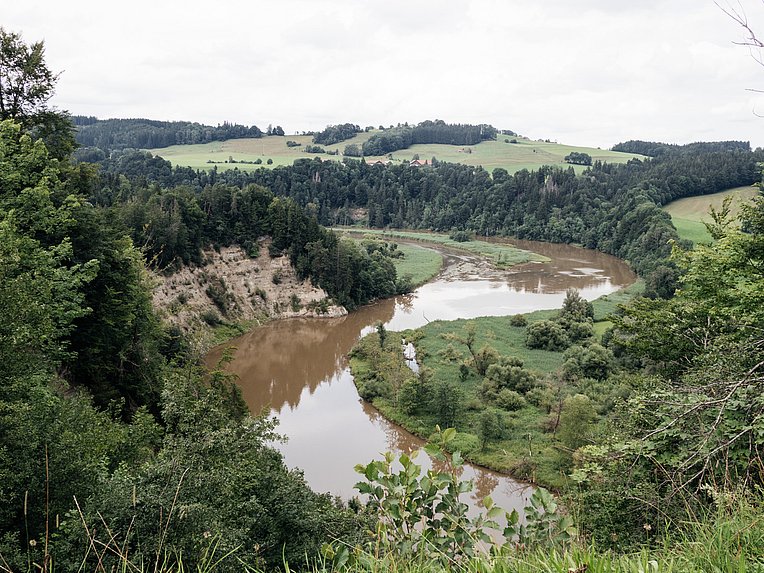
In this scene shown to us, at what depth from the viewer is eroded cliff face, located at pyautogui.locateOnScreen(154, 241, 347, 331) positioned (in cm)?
4291

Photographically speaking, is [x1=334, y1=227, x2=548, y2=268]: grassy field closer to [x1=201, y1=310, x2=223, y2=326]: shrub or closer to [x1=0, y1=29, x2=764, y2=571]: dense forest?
[x1=0, y1=29, x2=764, y2=571]: dense forest

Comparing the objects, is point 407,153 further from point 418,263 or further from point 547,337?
point 547,337

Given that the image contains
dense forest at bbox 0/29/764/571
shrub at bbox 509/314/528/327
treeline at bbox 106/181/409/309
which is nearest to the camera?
dense forest at bbox 0/29/764/571

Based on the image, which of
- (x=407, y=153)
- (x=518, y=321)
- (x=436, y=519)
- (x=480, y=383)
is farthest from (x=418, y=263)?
(x=407, y=153)

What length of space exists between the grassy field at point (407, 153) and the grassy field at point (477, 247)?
46.4m

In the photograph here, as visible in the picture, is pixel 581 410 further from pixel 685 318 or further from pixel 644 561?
pixel 644 561

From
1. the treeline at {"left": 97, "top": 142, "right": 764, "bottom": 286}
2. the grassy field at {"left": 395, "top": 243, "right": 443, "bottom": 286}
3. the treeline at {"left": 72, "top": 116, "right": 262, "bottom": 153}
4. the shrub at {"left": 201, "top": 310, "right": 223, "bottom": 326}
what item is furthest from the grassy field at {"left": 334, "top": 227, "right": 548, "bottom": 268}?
the treeline at {"left": 72, "top": 116, "right": 262, "bottom": 153}

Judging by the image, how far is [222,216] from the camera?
169 feet

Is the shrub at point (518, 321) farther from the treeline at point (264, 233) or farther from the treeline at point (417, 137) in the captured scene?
the treeline at point (417, 137)

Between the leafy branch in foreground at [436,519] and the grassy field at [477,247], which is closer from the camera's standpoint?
the leafy branch in foreground at [436,519]

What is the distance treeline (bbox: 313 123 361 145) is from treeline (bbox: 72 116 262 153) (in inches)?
840

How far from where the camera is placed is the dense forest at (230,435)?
3799 millimetres

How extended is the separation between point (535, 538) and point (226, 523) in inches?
244

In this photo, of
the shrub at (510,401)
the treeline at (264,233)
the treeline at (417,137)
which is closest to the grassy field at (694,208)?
the treeline at (264,233)
